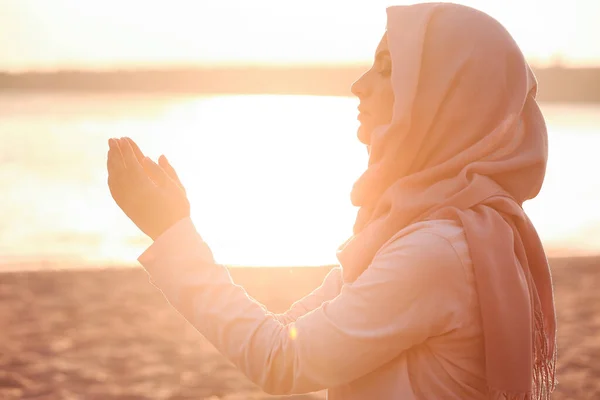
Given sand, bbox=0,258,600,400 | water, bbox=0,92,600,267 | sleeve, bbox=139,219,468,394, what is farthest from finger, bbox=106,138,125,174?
water, bbox=0,92,600,267

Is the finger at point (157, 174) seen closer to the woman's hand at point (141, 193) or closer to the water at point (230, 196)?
the woman's hand at point (141, 193)

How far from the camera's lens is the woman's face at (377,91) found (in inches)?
82.9

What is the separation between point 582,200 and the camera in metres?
16.2

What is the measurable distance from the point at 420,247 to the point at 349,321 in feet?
0.74

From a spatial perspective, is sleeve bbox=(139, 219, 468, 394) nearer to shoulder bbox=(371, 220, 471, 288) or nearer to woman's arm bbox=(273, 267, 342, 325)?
shoulder bbox=(371, 220, 471, 288)

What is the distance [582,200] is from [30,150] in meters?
17.0

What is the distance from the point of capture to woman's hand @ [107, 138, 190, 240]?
6.76ft

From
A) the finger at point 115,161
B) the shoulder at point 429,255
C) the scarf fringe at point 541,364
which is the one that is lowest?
the scarf fringe at point 541,364

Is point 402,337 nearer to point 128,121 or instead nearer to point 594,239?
point 594,239

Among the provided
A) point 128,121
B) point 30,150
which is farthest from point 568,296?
point 128,121

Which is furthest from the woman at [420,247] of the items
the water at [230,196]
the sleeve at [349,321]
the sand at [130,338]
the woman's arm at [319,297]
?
the water at [230,196]

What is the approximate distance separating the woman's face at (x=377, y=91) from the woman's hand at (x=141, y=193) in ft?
1.69

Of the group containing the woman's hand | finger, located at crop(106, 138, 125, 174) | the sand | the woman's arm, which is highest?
finger, located at crop(106, 138, 125, 174)

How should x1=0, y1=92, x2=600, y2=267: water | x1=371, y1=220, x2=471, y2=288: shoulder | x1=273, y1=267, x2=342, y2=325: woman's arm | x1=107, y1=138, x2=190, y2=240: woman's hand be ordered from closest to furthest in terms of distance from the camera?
x1=371, y1=220, x2=471, y2=288: shoulder, x1=107, y1=138, x2=190, y2=240: woman's hand, x1=273, y1=267, x2=342, y2=325: woman's arm, x1=0, y1=92, x2=600, y2=267: water
